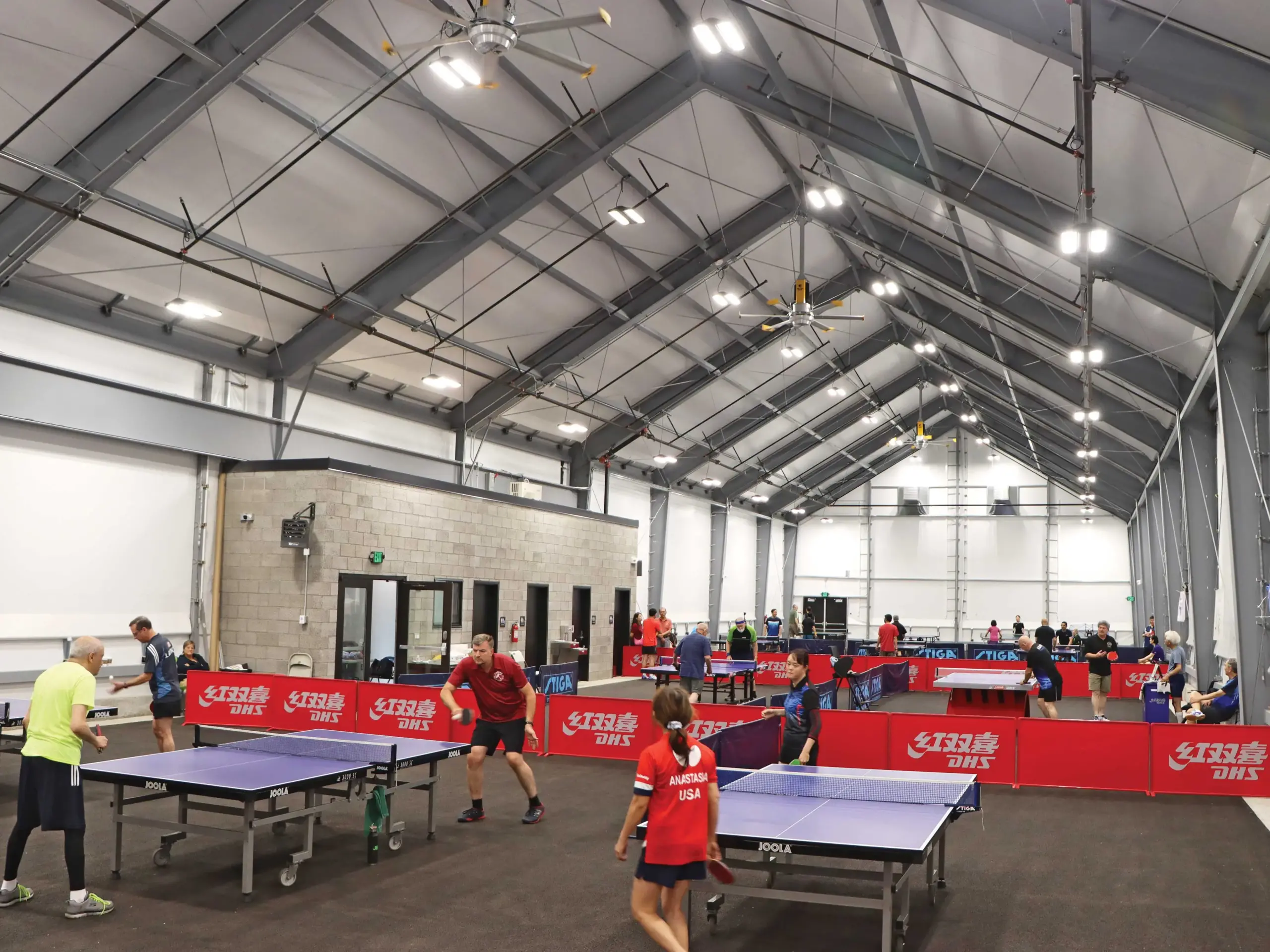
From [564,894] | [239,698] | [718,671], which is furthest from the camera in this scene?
[718,671]

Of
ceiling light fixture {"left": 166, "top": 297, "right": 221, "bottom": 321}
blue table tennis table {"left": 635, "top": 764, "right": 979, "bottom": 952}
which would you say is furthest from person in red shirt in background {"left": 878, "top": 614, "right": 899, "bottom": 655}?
blue table tennis table {"left": 635, "top": 764, "right": 979, "bottom": 952}

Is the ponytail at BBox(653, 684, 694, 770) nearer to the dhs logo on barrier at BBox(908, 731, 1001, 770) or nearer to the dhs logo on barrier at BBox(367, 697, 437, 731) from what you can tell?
the dhs logo on barrier at BBox(908, 731, 1001, 770)

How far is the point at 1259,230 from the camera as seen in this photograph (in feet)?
35.5

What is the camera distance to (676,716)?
5.12m

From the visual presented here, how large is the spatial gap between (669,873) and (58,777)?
4.11m

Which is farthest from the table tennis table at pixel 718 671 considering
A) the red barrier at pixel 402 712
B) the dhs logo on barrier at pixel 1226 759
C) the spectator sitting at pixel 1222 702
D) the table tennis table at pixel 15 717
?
the table tennis table at pixel 15 717

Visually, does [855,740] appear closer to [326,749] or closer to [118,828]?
[326,749]

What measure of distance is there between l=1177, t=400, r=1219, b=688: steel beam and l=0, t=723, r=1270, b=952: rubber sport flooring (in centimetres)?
853

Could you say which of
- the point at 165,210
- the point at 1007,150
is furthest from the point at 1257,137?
the point at 165,210

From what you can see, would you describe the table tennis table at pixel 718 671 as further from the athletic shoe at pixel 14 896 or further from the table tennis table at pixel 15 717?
the athletic shoe at pixel 14 896

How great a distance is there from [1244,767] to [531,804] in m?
8.26

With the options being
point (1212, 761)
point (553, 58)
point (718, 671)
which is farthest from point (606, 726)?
point (553, 58)

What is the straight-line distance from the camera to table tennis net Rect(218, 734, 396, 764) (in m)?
8.00

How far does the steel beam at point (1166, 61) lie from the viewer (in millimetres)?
9086
